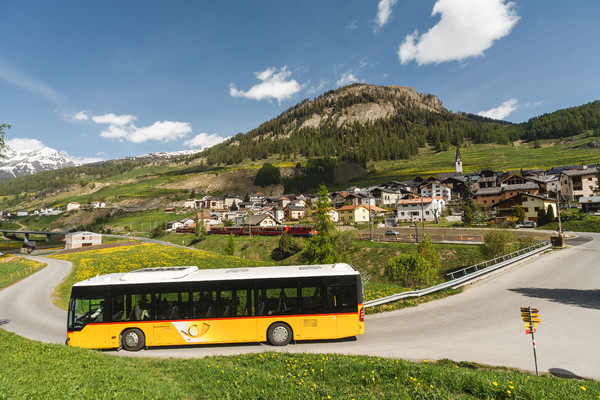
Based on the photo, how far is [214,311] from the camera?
11.3 meters

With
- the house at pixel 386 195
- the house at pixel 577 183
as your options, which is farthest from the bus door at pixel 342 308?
the house at pixel 386 195

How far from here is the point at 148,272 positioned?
12.2 meters

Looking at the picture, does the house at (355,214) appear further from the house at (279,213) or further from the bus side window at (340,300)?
the bus side window at (340,300)

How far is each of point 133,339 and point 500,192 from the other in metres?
87.0

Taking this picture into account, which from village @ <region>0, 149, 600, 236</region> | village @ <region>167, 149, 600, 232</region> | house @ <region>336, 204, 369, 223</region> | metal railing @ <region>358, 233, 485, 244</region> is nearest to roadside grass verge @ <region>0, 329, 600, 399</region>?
metal railing @ <region>358, 233, 485, 244</region>

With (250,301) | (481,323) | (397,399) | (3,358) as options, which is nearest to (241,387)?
(397,399)

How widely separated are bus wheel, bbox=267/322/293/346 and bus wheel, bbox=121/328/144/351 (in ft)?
16.2

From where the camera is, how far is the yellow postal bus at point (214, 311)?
37.0ft

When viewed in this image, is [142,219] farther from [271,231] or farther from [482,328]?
[482,328]

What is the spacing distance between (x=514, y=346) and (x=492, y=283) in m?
10.8

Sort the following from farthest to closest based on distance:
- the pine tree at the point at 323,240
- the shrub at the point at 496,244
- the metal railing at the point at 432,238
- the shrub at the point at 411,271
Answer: the metal railing at the point at 432,238 → the pine tree at the point at 323,240 → the shrub at the point at 496,244 → the shrub at the point at 411,271

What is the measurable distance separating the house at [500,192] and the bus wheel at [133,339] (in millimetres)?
80556

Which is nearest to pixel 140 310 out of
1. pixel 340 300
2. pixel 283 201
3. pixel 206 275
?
pixel 206 275

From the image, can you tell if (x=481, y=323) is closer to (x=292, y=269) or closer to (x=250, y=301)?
(x=292, y=269)
